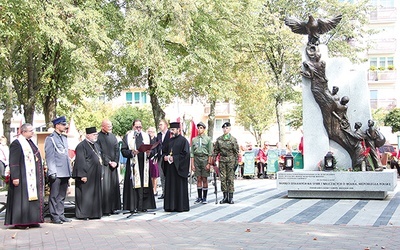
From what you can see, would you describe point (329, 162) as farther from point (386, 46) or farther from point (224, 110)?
point (224, 110)

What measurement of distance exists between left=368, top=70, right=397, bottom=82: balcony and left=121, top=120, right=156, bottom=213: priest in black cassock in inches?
1802

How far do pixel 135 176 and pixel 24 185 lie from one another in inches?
100

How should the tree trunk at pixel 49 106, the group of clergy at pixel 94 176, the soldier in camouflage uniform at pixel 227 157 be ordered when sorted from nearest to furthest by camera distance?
1. the group of clergy at pixel 94 176
2. the soldier in camouflage uniform at pixel 227 157
3. the tree trunk at pixel 49 106

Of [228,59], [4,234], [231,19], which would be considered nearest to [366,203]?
[4,234]

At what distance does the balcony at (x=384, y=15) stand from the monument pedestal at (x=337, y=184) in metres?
44.3

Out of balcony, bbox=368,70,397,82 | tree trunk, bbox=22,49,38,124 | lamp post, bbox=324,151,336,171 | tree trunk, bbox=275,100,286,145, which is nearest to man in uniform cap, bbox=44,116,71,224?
lamp post, bbox=324,151,336,171

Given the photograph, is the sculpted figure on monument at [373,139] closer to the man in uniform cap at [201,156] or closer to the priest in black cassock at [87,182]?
the man in uniform cap at [201,156]

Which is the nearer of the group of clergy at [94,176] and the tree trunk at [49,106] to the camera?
the group of clergy at [94,176]

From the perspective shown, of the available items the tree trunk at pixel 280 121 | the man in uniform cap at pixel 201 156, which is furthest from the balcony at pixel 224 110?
the man in uniform cap at pixel 201 156

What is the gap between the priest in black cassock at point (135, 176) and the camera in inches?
531

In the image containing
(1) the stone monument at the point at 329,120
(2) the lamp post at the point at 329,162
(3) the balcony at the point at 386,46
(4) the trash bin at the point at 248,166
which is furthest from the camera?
(3) the balcony at the point at 386,46

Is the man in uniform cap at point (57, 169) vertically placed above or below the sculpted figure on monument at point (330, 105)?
below

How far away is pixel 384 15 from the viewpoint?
57469 mm

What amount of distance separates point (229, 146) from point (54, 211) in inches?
178
